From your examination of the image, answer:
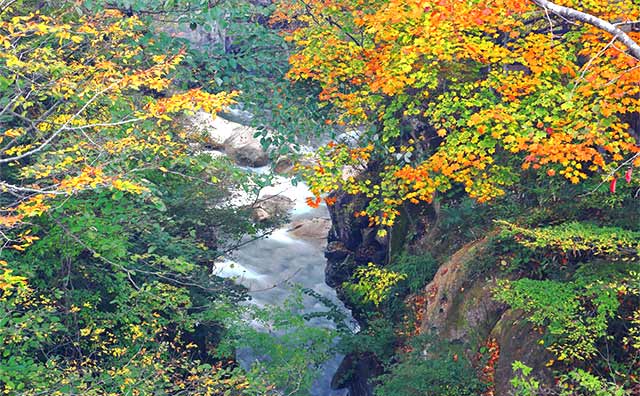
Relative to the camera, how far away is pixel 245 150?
84.0ft

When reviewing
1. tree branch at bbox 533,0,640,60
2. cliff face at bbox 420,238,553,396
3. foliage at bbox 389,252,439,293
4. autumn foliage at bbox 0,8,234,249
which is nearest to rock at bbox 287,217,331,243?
foliage at bbox 389,252,439,293

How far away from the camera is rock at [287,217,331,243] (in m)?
21.1

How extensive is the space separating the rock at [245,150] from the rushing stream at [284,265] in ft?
10.2

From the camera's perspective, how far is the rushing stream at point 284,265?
1697 centimetres

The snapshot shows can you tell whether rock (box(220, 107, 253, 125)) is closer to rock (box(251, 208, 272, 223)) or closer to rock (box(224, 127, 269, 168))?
rock (box(224, 127, 269, 168))

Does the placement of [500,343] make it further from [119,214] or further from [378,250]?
[378,250]

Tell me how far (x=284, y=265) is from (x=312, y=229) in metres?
2.50

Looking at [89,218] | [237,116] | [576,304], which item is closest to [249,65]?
[89,218]

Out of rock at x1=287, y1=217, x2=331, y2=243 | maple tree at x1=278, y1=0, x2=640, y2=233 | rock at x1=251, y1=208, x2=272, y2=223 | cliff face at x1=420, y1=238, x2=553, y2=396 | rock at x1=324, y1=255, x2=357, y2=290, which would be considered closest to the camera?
maple tree at x1=278, y1=0, x2=640, y2=233

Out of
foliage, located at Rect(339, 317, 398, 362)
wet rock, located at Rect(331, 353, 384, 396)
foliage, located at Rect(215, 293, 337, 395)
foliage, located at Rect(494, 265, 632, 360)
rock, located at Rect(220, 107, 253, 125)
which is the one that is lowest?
rock, located at Rect(220, 107, 253, 125)

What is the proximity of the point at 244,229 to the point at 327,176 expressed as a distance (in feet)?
11.9

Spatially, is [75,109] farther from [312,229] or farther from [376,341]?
[312,229]

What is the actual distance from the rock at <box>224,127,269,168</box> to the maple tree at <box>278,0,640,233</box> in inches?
522

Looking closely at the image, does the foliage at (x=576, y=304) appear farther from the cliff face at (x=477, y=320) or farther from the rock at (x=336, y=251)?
the rock at (x=336, y=251)
